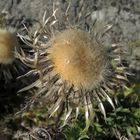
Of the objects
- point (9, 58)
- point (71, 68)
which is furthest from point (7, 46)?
point (71, 68)

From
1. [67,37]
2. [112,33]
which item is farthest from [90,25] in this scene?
[67,37]

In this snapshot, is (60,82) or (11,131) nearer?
(60,82)

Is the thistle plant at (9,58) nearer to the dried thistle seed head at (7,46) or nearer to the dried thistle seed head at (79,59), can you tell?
the dried thistle seed head at (7,46)

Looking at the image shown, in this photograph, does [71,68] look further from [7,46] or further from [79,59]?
[7,46]

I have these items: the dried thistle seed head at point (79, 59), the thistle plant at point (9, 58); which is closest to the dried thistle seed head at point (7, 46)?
the thistle plant at point (9, 58)

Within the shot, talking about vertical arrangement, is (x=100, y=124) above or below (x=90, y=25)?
below

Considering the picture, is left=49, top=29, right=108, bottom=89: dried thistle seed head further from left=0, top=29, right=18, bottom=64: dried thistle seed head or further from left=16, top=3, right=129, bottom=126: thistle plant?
left=0, top=29, right=18, bottom=64: dried thistle seed head

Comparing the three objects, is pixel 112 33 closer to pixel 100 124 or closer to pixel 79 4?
pixel 79 4
